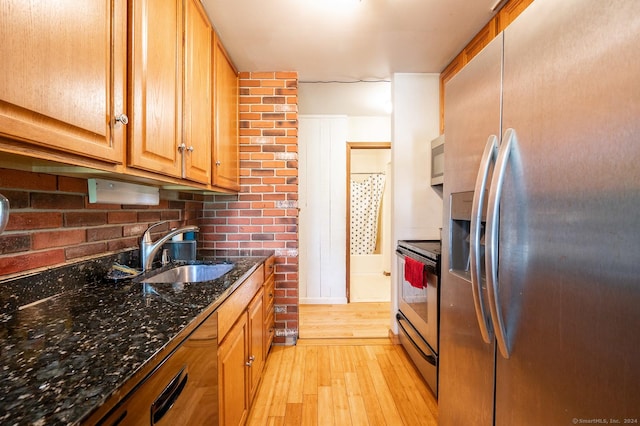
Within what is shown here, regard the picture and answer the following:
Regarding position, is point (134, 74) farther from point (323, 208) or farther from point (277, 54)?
point (323, 208)

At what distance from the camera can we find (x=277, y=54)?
2006 millimetres

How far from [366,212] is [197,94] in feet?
12.0

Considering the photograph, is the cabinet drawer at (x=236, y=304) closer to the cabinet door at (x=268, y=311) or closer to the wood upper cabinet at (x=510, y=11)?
the cabinet door at (x=268, y=311)

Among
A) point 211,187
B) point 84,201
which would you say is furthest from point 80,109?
point 211,187

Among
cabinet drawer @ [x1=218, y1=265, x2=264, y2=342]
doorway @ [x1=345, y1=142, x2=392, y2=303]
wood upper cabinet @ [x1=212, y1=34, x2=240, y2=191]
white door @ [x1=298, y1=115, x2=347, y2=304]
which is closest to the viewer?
cabinet drawer @ [x1=218, y1=265, x2=264, y2=342]

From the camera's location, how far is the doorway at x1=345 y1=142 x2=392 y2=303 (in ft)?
14.1

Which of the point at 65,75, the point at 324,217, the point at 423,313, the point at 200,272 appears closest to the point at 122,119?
the point at 65,75

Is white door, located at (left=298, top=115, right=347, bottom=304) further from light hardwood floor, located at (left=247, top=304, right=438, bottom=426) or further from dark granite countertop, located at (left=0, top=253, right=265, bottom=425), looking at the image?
dark granite countertop, located at (left=0, top=253, right=265, bottom=425)

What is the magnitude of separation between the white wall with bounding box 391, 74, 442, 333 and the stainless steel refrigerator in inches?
51.0

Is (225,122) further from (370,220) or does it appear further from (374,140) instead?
(370,220)

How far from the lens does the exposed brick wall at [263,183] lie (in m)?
2.22

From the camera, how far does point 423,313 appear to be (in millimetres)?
1757

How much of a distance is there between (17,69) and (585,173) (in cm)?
126

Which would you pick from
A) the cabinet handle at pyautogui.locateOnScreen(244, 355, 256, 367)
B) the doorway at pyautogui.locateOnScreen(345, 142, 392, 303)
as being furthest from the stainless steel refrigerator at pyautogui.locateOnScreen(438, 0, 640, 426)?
the doorway at pyautogui.locateOnScreen(345, 142, 392, 303)
